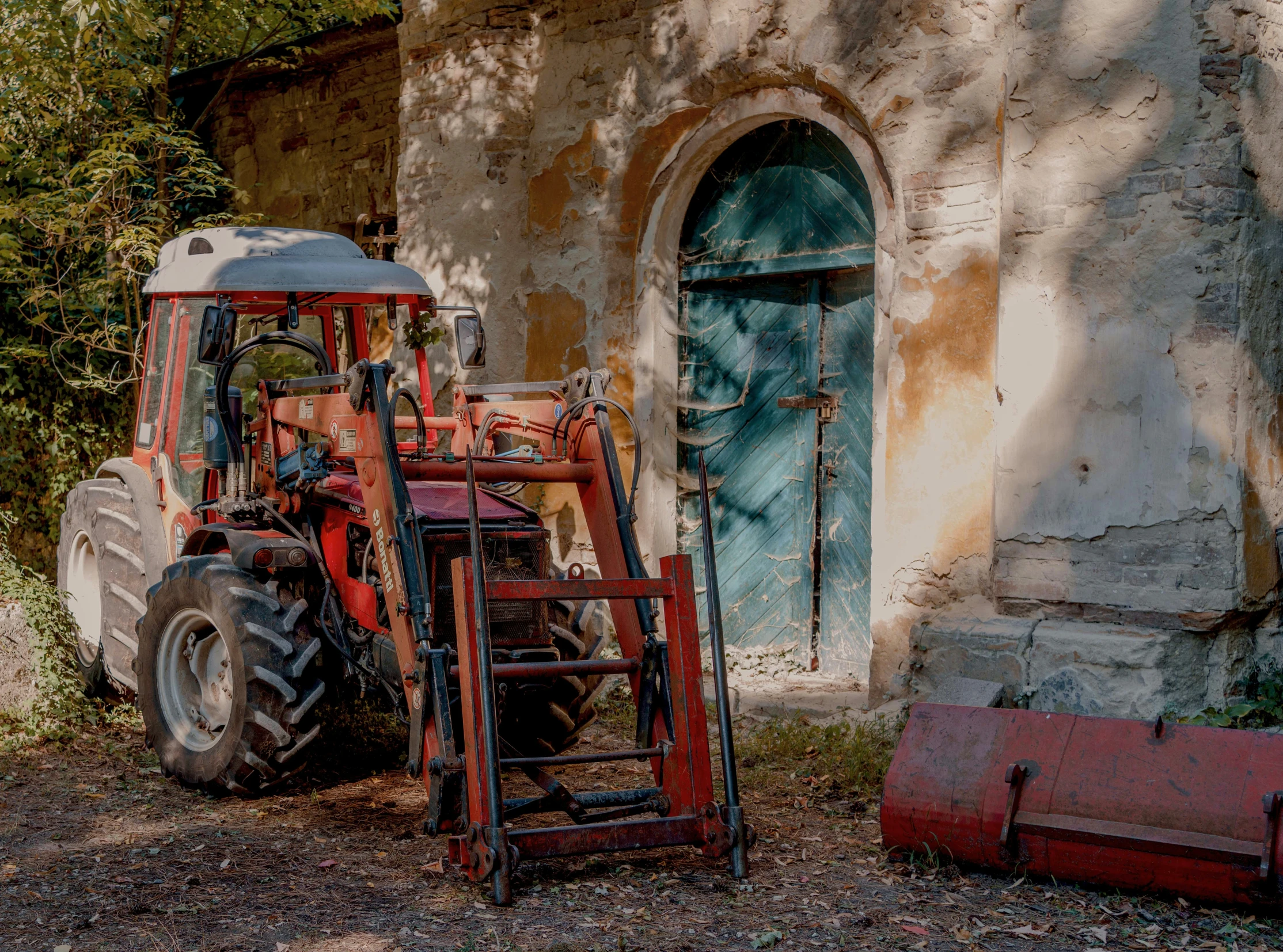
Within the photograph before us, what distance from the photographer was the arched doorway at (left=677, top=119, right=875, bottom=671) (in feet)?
21.5

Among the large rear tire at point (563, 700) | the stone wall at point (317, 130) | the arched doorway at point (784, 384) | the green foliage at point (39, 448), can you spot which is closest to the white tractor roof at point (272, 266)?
→ the large rear tire at point (563, 700)

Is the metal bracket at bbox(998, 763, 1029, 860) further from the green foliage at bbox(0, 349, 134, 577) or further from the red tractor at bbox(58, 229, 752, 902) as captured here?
the green foliage at bbox(0, 349, 134, 577)

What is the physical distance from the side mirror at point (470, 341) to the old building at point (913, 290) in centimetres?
197

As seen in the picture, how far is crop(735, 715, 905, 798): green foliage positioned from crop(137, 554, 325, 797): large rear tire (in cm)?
196

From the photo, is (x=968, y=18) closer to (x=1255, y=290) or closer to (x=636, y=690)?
→ (x=1255, y=290)

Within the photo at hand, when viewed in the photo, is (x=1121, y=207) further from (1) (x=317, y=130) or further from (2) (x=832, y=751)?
(1) (x=317, y=130)

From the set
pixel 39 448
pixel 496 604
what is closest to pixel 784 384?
pixel 496 604

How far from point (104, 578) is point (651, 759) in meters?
3.24

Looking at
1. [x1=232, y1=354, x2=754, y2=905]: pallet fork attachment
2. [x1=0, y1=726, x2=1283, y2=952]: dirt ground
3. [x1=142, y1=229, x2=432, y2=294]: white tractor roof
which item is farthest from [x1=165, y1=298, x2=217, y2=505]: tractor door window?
[x1=0, y1=726, x2=1283, y2=952]: dirt ground

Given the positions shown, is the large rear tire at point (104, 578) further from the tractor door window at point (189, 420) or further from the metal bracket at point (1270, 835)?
the metal bracket at point (1270, 835)

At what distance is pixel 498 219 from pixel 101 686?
349 centimetres

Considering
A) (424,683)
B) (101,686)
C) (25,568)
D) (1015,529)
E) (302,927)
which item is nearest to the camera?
(302,927)

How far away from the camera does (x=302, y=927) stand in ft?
11.3

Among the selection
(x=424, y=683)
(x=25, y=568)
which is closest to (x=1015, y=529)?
(x=424, y=683)
